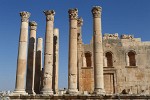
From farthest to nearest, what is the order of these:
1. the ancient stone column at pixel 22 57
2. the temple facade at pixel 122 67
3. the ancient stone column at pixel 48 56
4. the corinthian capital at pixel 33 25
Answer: the corinthian capital at pixel 33 25 → the temple facade at pixel 122 67 → the ancient stone column at pixel 22 57 → the ancient stone column at pixel 48 56

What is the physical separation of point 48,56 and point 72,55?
84.9 inches

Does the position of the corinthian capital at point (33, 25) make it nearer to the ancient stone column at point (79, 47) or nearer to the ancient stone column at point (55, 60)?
the ancient stone column at point (55, 60)

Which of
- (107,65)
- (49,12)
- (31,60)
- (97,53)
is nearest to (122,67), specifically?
(107,65)

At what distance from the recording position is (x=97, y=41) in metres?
21.2

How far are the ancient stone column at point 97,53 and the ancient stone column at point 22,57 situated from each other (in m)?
6.26

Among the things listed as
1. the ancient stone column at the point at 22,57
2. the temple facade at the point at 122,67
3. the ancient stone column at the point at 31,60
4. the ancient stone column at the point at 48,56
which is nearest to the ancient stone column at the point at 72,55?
the ancient stone column at the point at 48,56

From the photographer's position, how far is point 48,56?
22.2 m

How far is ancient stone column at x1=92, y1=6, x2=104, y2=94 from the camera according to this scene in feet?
66.6

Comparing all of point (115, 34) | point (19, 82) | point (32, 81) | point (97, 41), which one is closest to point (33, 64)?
point (32, 81)

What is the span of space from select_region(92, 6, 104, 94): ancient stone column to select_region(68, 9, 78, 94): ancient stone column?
1.80 m

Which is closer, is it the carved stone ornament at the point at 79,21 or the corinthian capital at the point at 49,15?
the corinthian capital at the point at 49,15

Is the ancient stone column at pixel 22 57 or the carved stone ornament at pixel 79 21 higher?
the carved stone ornament at pixel 79 21

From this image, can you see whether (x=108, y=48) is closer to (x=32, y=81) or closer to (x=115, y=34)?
(x=115, y=34)

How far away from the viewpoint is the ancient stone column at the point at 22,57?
2173 cm
